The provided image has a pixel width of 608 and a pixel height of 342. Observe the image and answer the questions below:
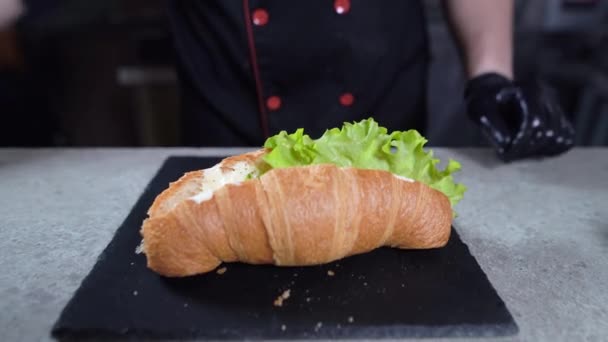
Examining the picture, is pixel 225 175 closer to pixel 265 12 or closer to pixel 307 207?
pixel 307 207

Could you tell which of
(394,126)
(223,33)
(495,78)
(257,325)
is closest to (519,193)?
(495,78)

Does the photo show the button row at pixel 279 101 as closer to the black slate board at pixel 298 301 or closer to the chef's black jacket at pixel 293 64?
the chef's black jacket at pixel 293 64

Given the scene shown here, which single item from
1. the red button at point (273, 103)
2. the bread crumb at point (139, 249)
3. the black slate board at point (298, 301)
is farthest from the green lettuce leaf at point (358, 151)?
the red button at point (273, 103)

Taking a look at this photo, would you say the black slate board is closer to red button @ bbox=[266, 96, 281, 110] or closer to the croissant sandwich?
the croissant sandwich

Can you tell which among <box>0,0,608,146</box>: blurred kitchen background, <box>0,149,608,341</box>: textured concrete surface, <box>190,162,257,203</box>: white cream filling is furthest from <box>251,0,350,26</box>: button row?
<box>0,0,608,146</box>: blurred kitchen background

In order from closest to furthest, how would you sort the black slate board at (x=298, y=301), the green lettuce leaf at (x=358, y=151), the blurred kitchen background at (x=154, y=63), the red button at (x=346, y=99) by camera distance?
the black slate board at (x=298, y=301)
the green lettuce leaf at (x=358, y=151)
the red button at (x=346, y=99)
the blurred kitchen background at (x=154, y=63)

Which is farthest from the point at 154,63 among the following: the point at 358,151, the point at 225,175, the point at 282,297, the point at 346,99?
the point at 282,297

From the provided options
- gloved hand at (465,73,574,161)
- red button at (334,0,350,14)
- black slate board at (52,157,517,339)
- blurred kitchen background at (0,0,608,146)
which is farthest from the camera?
blurred kitchen background at (0,0,608,146)
